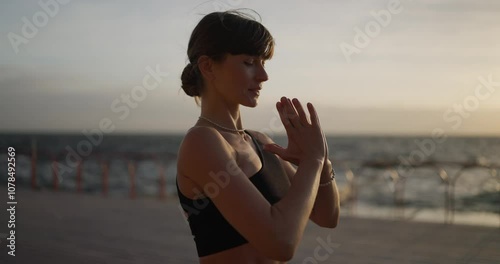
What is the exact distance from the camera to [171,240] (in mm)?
6723

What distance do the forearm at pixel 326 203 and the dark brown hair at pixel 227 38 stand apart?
0.37 m

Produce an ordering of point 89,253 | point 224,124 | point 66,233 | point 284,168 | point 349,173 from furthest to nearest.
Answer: point 349,173 → point 66,233 → point 89,253 → point 284,168 → point 224,124

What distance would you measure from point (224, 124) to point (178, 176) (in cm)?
19

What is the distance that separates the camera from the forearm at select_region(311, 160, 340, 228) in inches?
69.5

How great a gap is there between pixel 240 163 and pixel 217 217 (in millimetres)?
151

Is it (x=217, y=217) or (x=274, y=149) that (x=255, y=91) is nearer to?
(x=274, y=149)

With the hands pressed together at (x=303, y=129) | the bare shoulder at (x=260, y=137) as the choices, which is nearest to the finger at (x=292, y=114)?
the hands pressed together at (x=303, y=129)

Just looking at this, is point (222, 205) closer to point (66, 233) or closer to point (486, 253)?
point (486, 253)

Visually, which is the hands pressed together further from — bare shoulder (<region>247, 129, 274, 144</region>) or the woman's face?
bare shoulder (<region>247, 129, 274, 144</region>)

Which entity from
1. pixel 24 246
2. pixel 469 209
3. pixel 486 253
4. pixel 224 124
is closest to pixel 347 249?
pixel 486 253

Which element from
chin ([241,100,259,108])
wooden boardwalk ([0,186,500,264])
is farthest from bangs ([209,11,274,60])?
wooden boardwalk ([0,186,500,264])

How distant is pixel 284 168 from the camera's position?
1.85 metres

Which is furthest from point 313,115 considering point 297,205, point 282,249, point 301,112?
point 282,249

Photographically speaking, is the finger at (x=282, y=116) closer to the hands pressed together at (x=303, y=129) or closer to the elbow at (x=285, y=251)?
the hands pressed together at (x=303, y=129)
